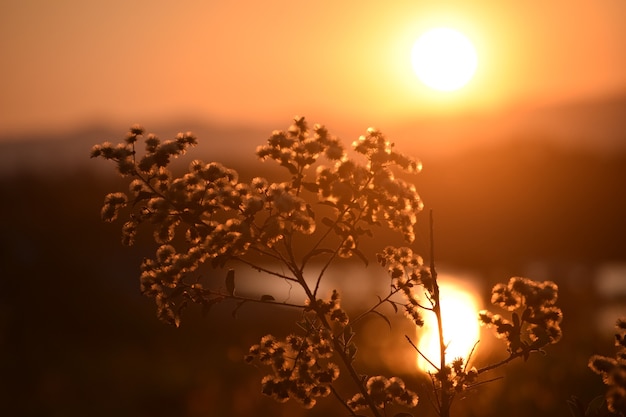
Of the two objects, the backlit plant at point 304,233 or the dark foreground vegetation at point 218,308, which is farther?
the dark foreground vegetation at point 218,308

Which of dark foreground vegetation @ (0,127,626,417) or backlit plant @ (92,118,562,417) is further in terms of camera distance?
dark foreground vegetation @ (0,127,626,417)

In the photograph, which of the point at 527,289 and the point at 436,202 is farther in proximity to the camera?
the point at 436,202

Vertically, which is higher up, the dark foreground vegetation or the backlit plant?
the backlit plant

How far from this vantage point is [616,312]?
123 ft

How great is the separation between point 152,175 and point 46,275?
3900 centimetres

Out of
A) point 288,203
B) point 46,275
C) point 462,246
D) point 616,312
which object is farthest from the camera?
point 462,246

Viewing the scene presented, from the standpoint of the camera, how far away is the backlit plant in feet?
14.6

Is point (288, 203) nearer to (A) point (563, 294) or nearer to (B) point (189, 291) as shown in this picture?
(B) point (189, 291)

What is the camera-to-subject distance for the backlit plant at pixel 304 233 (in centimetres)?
445

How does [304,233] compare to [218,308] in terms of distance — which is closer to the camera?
[304,233]

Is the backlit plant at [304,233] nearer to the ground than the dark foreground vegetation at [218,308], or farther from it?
farther from it

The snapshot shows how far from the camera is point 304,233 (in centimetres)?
447

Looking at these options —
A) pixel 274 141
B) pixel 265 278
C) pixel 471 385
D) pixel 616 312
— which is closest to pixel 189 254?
pixel 274 141

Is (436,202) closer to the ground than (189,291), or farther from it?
closer to the ground
